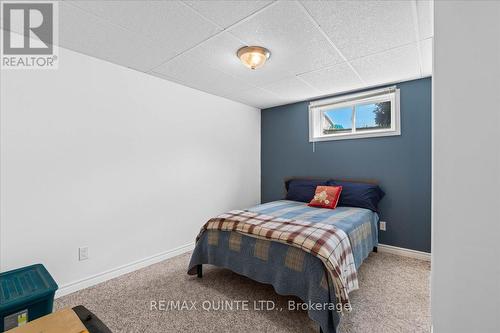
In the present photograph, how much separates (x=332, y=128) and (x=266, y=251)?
2453 millimetres

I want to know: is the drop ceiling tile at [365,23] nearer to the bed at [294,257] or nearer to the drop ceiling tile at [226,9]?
the drop ceiling tile at [226,9]

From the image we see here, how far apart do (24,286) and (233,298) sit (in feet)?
4.75

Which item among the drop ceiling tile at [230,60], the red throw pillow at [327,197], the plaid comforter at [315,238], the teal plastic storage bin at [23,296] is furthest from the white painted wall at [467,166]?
the red throw pillow at [327,197]

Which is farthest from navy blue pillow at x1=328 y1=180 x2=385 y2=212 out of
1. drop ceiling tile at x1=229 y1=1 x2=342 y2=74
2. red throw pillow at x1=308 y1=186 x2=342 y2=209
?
drop ceiling tile at x1=229 y1=1 x2=342 y2=74

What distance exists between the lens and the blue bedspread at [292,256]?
4.94 feet

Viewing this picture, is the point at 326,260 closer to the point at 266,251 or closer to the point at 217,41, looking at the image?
the point at 266,251

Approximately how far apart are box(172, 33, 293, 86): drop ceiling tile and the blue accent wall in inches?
47.7

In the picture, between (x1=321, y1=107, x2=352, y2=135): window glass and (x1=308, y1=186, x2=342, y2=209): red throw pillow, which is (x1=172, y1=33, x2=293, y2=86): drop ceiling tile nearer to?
(x1=321, y1=107, x2=352, y2=135): window glass

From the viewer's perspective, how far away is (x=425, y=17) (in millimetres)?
1644

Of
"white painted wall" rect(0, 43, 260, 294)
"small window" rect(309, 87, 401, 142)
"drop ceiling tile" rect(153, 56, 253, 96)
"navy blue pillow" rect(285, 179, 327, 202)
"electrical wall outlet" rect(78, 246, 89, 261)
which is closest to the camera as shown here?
"white painted wall" rect(0, 43, 260, 294)

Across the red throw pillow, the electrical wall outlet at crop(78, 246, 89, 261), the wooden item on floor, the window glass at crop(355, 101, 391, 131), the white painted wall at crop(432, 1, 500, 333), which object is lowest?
the electrical wall outlet at crop(78, 246, 89, 261)

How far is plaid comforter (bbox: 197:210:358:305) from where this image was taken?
1526 mm

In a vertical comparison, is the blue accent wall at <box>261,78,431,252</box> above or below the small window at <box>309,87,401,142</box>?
below

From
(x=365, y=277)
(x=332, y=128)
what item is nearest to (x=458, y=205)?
(x=365, y=277)
